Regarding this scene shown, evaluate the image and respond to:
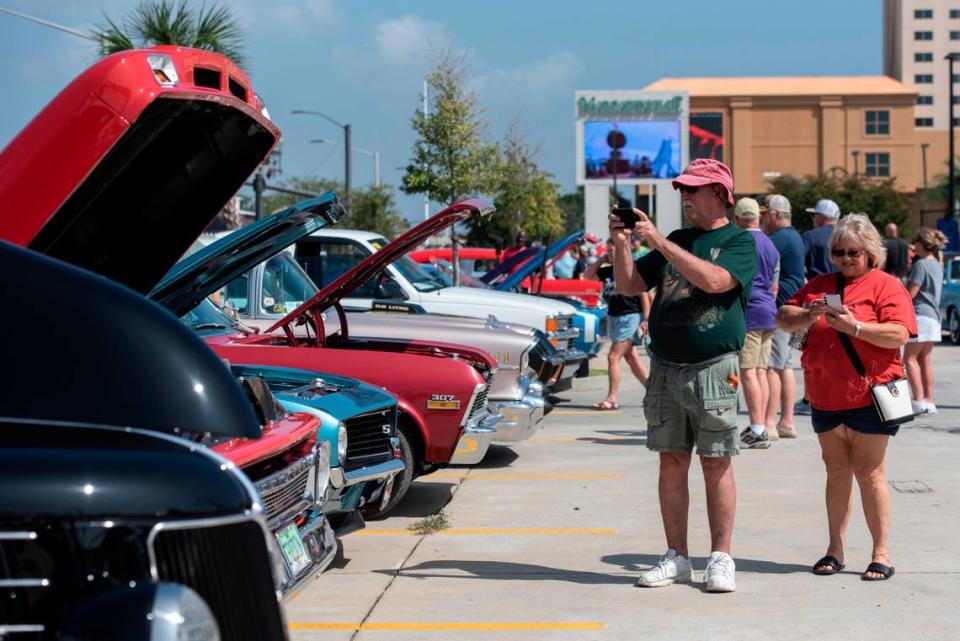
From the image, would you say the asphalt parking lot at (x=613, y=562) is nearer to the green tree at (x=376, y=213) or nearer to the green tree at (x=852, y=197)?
the green tree at (x=376, y=213)

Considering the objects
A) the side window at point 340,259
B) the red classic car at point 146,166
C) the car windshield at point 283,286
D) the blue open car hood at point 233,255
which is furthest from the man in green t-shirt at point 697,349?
the side window at point 340,259

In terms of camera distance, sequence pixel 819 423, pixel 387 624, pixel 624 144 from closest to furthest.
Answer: pixel 387 624 < pixel 819 423 < pixel 624 144

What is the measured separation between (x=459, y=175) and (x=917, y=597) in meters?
17.2

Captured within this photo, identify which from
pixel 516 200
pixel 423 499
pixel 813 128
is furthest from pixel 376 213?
pixel 813 128

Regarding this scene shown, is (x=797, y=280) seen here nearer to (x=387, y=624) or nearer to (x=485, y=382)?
(x=485, y=382)

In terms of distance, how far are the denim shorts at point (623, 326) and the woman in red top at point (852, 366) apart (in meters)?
6.24

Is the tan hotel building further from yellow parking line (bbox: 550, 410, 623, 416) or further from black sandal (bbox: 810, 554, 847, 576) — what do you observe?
black sandal (bbox: 810, 554, 847, 576)

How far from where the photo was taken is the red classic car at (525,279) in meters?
21.4

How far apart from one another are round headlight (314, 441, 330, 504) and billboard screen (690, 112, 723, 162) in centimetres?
8574

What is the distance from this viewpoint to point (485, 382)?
8.51 metres

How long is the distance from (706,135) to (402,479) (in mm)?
85853

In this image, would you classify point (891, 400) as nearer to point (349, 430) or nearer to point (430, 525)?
point (349, 430)

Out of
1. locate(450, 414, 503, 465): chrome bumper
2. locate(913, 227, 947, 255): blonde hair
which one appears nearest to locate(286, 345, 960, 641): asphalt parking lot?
locate(450, 414, 503, 465): chrome bumper

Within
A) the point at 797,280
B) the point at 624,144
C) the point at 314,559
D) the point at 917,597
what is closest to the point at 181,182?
the point at 314,559
